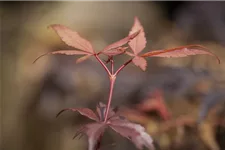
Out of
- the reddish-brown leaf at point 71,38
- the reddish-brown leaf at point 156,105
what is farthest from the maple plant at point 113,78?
the reddish-brown leaf at point 156,105

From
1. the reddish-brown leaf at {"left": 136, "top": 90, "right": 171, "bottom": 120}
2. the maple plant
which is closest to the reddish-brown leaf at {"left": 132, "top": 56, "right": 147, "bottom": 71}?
the maple plant

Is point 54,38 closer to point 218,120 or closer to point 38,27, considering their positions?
point 38,27

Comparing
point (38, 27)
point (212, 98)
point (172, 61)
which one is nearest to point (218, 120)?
point (212, 98)

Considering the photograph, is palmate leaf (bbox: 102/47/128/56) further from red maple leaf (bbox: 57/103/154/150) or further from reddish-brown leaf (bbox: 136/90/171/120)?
reddish-brown leaf (bbox: 136/90/171/120)

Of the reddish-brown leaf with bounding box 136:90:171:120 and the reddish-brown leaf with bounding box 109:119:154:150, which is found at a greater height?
the reddish-brown leaf with bounding box 109:119:154:150

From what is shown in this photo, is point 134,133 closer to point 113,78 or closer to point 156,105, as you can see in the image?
point 113,78

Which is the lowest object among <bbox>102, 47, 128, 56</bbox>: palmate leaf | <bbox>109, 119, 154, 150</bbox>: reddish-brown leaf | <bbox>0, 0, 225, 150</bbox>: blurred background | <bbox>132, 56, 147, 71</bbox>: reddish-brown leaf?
<bbox>0, 0, 225, 150</bbox>: blurred background
